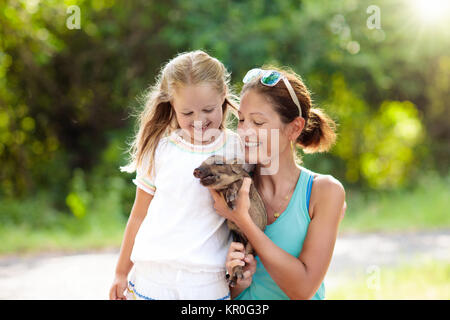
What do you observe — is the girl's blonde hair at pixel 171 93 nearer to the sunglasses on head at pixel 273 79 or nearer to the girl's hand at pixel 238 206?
the sunglasses on head at pixel 273 79

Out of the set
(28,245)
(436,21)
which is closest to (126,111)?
(28,245)

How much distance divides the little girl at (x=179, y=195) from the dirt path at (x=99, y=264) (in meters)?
3.11

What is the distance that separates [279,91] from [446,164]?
10994mm

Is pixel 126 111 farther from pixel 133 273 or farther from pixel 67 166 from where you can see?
pixel 133 273

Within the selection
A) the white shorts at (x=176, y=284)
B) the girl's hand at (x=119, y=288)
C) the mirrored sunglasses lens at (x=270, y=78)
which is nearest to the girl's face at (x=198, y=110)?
→ the mirrored sunglasses lens at (x=270, y=78)

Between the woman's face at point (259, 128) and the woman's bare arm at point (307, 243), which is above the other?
the woman's face at point (259, 128)

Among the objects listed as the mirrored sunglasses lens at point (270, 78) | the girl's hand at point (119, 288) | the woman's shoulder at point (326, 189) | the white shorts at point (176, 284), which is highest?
the mirrored sunglasses lens at point (270, 78)

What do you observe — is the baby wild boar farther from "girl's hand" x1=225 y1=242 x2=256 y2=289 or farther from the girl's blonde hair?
the girl's blonde hair

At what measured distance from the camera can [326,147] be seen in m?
2.61

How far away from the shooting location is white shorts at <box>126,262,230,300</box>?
7.01 ft

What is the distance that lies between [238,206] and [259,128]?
0.39 meters

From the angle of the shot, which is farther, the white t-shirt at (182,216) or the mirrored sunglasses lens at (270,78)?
the mirrored sunglasses lens at (270,78)

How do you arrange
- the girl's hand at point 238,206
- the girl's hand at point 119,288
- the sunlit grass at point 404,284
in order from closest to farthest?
the girl's hand at point 238,206
the girl's hand at point 119,288
the sunlit grass at point 404,284

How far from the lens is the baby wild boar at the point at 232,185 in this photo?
6.80ft
